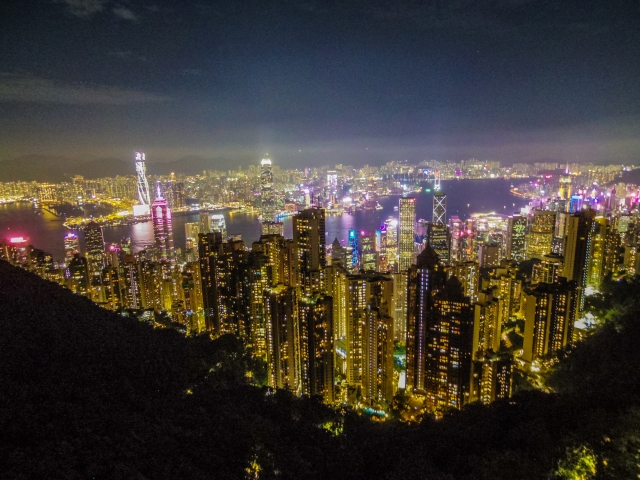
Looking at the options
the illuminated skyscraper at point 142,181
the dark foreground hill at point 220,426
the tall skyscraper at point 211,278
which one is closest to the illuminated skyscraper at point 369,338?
the dark foreground hill at point 220,426

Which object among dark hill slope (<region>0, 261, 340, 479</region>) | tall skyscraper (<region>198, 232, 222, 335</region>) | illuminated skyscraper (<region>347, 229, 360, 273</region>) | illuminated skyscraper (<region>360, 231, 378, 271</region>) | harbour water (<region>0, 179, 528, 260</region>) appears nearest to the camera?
dark hill slope (<region>0, 261, 340, 479</region>)

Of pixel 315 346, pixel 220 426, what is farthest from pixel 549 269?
pixel 220 426

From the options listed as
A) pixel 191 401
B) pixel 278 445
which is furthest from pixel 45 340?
pixel 278 445

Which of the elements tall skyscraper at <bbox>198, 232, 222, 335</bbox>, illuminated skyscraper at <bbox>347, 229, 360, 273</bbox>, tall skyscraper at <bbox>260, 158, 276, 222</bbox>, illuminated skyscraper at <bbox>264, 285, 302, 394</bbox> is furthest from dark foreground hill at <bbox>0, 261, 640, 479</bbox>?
tall skyscraper at <bbox>260, 158, 276, 222</bbox>

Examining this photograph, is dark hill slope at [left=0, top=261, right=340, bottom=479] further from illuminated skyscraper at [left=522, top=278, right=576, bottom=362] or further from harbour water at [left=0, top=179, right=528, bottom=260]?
harbour water at [left=0, top=179, right=528, bottom=260]

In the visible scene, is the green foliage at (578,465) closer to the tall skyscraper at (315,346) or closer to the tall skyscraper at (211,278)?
the tall skyscraper at (315,346)

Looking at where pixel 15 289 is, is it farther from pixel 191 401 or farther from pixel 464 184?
pixel 464 184

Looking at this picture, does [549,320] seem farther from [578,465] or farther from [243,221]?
[243,221]
